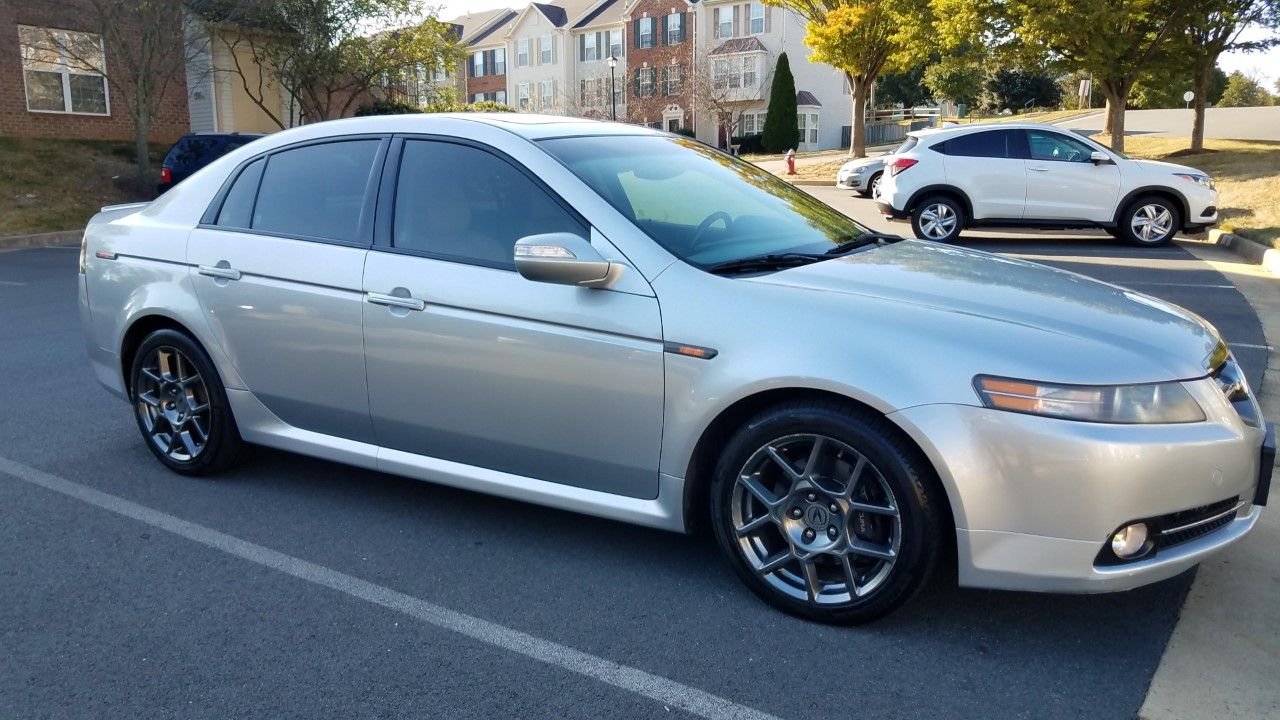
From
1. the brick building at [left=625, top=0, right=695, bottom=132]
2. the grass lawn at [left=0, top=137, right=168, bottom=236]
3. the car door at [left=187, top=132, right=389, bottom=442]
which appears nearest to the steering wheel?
the car door at [left=187, top=132, right=389, bottom=442]

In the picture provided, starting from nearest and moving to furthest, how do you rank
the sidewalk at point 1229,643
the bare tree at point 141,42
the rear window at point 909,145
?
the sidewalk at point 1229,643 < the rear window at point 909,145 < the bare tree at point 141,42

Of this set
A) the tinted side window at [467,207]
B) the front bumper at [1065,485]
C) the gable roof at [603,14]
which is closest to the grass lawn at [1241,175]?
the front bumper at [1065,485]

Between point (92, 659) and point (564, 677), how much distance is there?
1.50 metres

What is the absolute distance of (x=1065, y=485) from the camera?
9.46 ft

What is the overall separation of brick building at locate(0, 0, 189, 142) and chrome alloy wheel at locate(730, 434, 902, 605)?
22.3m

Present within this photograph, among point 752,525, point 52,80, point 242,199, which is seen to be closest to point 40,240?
point 52,80

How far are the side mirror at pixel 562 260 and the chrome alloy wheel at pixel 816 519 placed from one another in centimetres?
83

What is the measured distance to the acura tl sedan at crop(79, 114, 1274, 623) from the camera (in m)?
2.97

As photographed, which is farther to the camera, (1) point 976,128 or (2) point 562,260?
(1) point 976,128

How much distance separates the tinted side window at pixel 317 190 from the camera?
4.27 m

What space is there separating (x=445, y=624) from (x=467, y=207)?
5.23 ft

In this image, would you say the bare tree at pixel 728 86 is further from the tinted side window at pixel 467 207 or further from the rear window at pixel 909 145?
the tinted side window at pixel 467 207

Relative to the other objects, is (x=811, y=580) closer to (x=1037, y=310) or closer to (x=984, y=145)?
(x=1037, y=310)

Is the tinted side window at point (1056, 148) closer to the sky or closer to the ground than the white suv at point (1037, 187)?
closer to the sky
